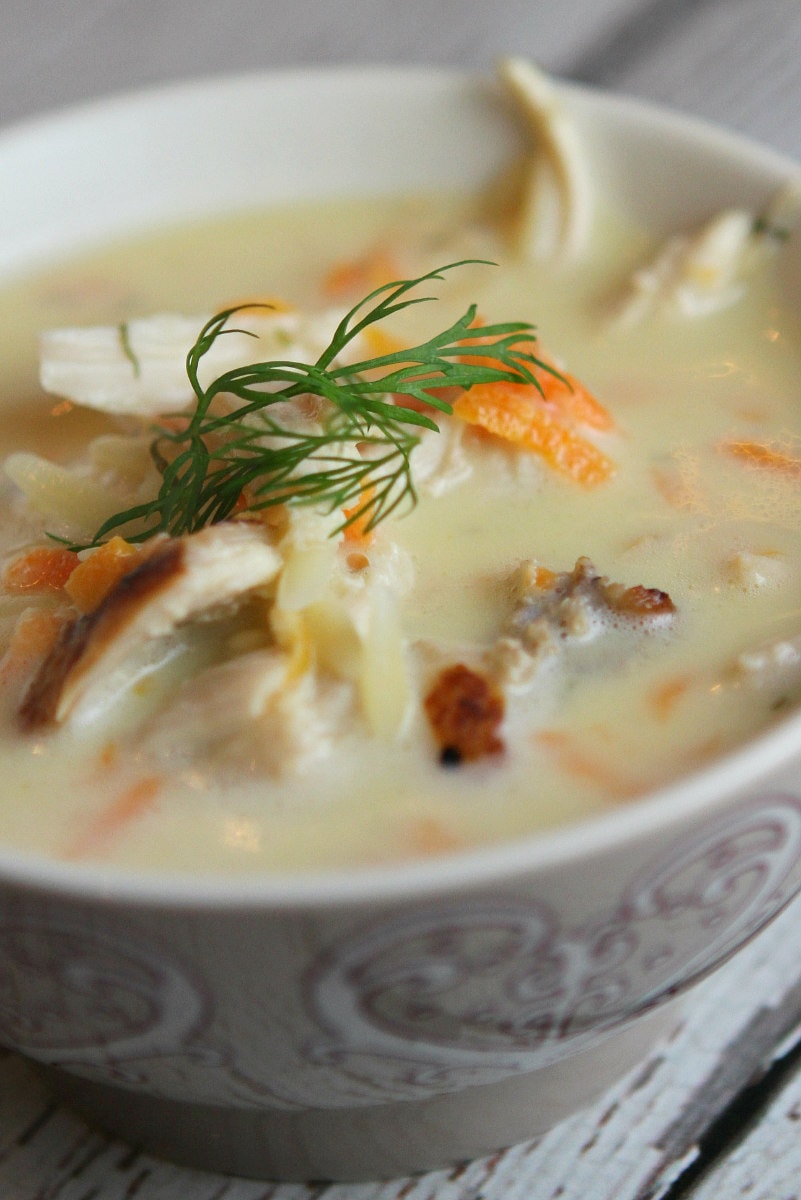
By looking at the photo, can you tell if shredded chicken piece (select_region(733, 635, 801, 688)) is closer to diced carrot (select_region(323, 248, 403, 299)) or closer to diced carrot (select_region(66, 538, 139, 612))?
diced carrot (select_region(66, 538, 139, 612))

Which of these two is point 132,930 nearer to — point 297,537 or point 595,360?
point 297,537

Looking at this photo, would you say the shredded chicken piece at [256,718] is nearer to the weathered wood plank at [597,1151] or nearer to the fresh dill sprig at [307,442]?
the fresh dill sprig at [307,442]

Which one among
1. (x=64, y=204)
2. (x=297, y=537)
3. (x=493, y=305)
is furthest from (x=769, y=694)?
(x=64, y=204)

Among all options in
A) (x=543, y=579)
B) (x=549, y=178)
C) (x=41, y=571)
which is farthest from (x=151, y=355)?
(x=549, y=178)

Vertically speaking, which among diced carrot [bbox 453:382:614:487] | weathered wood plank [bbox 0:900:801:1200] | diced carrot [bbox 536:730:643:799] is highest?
diced carrot [bbox 453:382:614:487]

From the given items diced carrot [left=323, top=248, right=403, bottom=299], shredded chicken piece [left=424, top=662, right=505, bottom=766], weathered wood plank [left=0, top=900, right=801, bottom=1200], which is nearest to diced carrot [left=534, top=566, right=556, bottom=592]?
shredded chicken piece [left=424, top=662, right=505, bottom=766]

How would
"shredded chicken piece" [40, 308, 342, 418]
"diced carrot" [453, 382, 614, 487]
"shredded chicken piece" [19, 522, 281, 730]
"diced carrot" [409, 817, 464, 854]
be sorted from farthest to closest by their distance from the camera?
"shredded chicken piece" [40, 308, 342, 418], "diced carrot" [453, 382, 614, 487], "shredded chicken piece" [19, 522, 281, 730], "diced carrot" [409, 817, 464, 854]

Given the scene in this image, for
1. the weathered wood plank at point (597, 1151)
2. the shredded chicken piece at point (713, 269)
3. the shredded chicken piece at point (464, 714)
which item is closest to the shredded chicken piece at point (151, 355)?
the shredded chicken piece at point (713, 269)
